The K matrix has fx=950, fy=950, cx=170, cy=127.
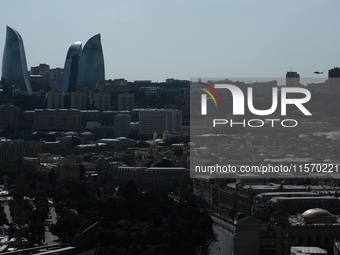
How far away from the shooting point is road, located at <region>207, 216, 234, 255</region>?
29031 millimetres

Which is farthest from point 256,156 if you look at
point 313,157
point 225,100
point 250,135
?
point 225,100

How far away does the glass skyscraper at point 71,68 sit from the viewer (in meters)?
106

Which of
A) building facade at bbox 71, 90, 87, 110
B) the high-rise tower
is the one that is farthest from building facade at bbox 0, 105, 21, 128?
the high-rise tower

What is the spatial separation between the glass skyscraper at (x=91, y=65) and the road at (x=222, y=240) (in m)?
69.1

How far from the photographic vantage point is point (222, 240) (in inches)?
1225

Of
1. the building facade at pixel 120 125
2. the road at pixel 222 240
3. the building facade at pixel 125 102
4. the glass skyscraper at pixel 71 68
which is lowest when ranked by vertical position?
the road at pixel 222 240

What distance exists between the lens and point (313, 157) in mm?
65000

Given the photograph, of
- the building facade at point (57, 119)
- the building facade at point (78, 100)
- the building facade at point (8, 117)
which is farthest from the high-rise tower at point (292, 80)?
the building facade at point (78, 100)

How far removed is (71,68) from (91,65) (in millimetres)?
3237

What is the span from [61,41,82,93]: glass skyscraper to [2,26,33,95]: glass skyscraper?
6581mm

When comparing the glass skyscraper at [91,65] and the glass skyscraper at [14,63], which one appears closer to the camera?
the glass skyscraper at [14,63]

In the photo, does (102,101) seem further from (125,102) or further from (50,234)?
(50,234)

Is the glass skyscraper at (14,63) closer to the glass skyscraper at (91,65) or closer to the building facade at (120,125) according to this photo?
the glass skyscraper at (91,65)

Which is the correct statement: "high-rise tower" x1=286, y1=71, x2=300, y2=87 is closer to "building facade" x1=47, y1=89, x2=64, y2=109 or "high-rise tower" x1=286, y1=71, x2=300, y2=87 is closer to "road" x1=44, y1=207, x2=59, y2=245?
"building facade" x1=47, y1=89, x2=64, y2=109
